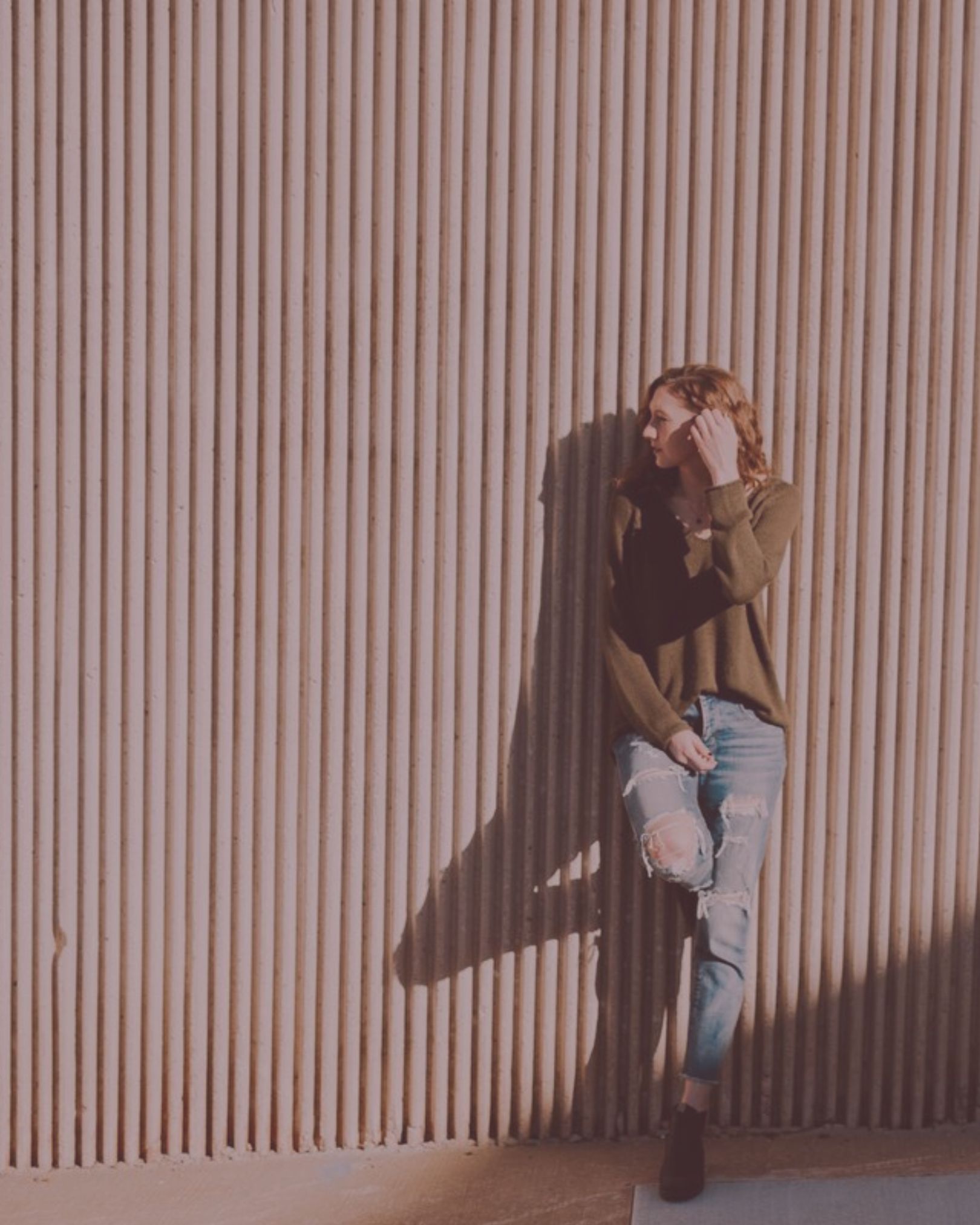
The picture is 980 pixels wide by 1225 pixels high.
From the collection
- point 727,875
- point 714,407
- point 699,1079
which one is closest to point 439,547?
point 714,407

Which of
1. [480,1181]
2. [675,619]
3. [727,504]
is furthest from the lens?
[480,1181]

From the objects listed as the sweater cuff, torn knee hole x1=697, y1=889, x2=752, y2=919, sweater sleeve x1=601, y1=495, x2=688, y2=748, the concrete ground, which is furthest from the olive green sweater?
the concrete ground

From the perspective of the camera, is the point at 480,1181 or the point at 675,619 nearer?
the point at 675,619

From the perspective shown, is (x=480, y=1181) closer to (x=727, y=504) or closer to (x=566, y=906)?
(x=566, y=906)

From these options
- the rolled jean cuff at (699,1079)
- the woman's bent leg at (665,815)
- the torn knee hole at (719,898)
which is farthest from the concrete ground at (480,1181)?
the woman's bent leg at (665,815)

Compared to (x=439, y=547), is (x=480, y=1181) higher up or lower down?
lower down

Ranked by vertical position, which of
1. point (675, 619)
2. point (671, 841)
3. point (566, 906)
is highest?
point (675, 619)

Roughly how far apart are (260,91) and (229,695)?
64.7 inches

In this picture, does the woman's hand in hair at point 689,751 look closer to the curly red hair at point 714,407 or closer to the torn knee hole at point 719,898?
the torn knee hole at point 719,898

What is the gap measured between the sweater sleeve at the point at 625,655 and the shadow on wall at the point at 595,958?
164mm

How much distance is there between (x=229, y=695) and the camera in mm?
3982

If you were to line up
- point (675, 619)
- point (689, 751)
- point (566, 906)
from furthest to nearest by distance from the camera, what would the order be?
point (566, 906)
point (675, 619)
point (689, 751)

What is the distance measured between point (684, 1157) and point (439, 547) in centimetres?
172

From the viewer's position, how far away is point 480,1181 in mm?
3873
